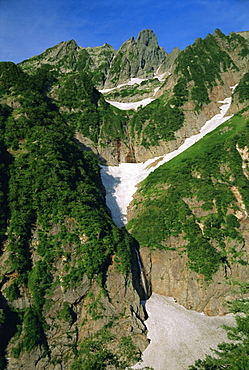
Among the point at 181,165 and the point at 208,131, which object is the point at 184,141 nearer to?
the point at 208,131

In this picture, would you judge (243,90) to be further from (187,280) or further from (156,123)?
→ (187,280)

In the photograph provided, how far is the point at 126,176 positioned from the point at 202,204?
24.7m

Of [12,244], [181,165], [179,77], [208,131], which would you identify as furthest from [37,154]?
[179,77]

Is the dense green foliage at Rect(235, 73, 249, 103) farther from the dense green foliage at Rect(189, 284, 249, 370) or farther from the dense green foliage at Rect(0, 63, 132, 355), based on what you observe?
the dense green foliage at Rect(189, 284, 249, 370)

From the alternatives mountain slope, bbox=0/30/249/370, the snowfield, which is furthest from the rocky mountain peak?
the snowfield

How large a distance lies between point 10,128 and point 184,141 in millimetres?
48746

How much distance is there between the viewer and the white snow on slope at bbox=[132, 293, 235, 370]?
3148 centimetres

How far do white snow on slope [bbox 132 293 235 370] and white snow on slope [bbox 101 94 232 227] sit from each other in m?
20.4

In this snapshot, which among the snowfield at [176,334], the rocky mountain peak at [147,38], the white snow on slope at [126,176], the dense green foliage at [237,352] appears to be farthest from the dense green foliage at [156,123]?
the rocky mountain peak at [147,38]

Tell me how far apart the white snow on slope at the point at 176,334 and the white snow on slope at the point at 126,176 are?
20425 mm

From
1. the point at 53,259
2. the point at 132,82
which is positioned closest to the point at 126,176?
the point at 53,259

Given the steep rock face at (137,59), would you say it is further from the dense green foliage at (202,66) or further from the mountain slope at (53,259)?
the mountain slope at (53,259)

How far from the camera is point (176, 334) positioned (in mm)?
35469

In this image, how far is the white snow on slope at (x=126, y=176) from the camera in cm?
6153
